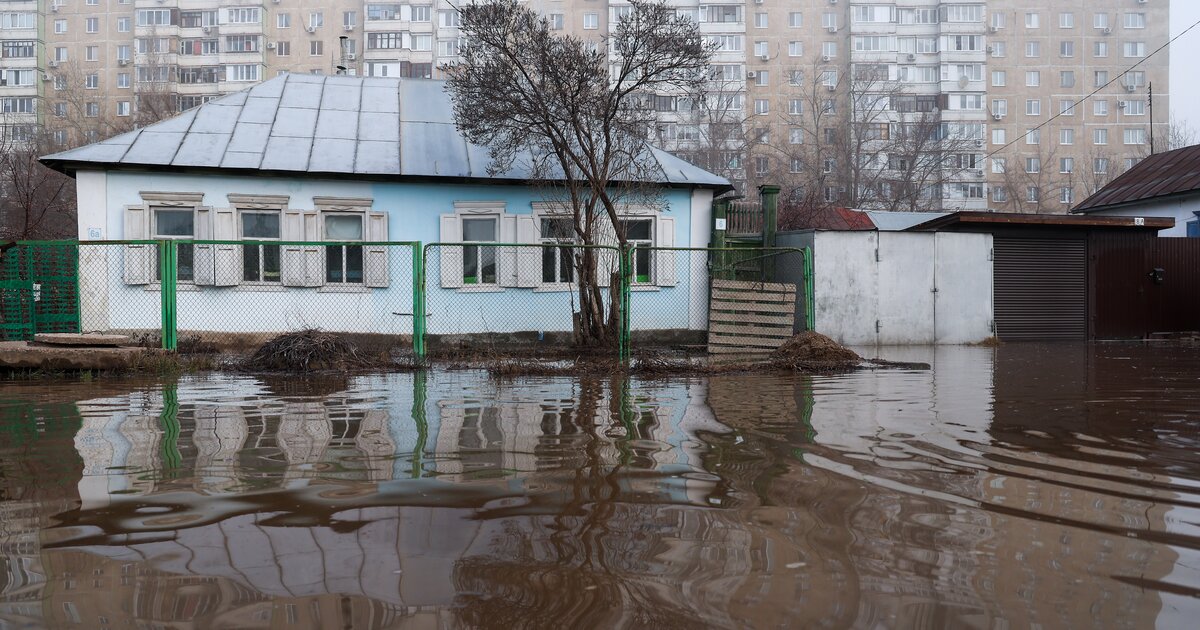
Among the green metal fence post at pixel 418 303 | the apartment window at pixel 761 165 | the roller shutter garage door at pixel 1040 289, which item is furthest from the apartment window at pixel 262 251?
the apartment window at pixel 761 165

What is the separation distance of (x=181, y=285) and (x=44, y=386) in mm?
7078

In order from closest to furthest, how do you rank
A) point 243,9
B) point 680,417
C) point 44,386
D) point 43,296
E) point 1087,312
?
point 680,417, point 44,386, point 43,296, point 1087,312, point 243,9

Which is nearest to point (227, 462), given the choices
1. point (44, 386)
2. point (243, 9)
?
point (44, 386)

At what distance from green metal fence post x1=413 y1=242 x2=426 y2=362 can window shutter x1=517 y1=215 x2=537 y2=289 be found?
15.8ft

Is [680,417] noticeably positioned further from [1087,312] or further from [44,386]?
[1087,312]

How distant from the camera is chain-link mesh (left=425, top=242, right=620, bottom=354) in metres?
17.2

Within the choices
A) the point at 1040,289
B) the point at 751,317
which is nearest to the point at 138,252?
the point at 751,317

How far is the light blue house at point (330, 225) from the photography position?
16.5 meters

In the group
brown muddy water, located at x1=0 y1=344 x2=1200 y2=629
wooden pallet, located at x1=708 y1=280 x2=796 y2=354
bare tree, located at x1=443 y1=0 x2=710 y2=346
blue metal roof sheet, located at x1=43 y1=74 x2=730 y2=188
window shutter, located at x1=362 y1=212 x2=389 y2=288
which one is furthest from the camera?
window shutter, located at x1=362 y1=212 x2=389 y2=288

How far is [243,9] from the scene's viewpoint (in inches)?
2665

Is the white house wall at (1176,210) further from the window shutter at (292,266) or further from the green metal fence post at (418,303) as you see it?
the window shutter at (292,266)

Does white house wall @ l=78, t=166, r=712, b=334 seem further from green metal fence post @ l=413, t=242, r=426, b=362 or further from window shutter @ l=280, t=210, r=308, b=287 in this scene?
green metal fence post @ l=413, t=242, r=426, b=362

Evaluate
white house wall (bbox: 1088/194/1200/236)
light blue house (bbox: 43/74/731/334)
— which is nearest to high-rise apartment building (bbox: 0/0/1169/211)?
white house wall (bbox: 1088/194/1200/236)

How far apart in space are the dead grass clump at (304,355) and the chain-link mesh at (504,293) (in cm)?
490
